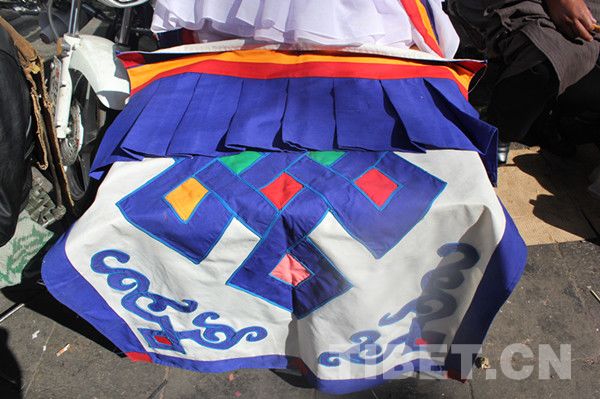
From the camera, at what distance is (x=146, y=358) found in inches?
73.7

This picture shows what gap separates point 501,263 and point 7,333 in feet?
6.65

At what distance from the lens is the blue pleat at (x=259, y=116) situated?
140 centimetres

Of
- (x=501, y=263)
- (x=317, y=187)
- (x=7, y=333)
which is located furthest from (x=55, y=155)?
(x=501, y=263)

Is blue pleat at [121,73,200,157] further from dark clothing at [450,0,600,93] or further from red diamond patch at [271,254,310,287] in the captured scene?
dark clothing at [450,0,600,93]

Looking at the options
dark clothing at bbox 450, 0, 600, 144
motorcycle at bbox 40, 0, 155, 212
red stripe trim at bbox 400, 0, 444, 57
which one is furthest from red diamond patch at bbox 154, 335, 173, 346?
dark clothing at bbox 450, 0, 600, 144

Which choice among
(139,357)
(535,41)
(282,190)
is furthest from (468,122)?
(139,357)

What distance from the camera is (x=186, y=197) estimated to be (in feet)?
4.38

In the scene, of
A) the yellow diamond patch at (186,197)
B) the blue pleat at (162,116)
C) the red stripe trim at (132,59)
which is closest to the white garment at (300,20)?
the red stripe trim at (132,59)

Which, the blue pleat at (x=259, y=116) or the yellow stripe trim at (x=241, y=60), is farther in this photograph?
the yellow stripe trim at (x=241, y=60)

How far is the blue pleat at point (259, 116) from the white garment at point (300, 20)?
0.19m

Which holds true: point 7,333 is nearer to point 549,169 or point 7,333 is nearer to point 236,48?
point 236,48

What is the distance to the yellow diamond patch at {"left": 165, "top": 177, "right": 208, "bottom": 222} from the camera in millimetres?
1312

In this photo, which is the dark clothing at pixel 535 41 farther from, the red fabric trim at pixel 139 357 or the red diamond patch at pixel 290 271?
the red fabric trim at pixel 139 357

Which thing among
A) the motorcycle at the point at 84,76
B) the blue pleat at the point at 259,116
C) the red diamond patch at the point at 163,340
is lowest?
the red diamond patch at the point at 163,340
